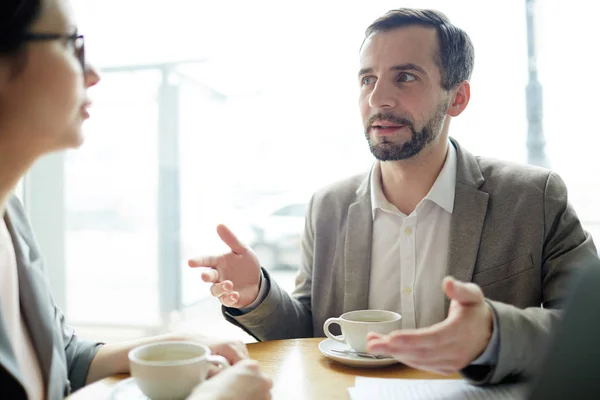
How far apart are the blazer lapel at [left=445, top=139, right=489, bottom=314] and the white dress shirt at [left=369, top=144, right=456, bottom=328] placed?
4 cm

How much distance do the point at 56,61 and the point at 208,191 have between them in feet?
8.48

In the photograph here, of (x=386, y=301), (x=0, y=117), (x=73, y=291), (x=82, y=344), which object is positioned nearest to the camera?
(x=0, y=117)

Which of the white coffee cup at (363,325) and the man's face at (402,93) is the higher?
the man's face at (402,93)

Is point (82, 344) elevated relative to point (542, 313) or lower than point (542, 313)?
lower

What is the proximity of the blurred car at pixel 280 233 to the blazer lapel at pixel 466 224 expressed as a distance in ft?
5.86

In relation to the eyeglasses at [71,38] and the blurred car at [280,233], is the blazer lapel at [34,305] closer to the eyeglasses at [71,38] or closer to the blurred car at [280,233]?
the eyeglasses at [71,38]

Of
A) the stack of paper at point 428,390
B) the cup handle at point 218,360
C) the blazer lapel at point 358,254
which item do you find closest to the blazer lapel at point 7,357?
the cup handle at point 218,360

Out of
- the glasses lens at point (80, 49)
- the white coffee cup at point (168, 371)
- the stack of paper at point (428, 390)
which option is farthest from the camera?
the glasses lens at point (80, 49)

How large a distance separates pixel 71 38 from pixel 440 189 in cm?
109

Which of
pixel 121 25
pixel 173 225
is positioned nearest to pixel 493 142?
pixel 173 225

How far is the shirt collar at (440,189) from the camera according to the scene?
5.20ft

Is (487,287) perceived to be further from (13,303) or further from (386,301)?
(13,303)

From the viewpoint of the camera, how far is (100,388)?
1.06 metres

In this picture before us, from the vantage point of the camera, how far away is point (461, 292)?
3.02ft
